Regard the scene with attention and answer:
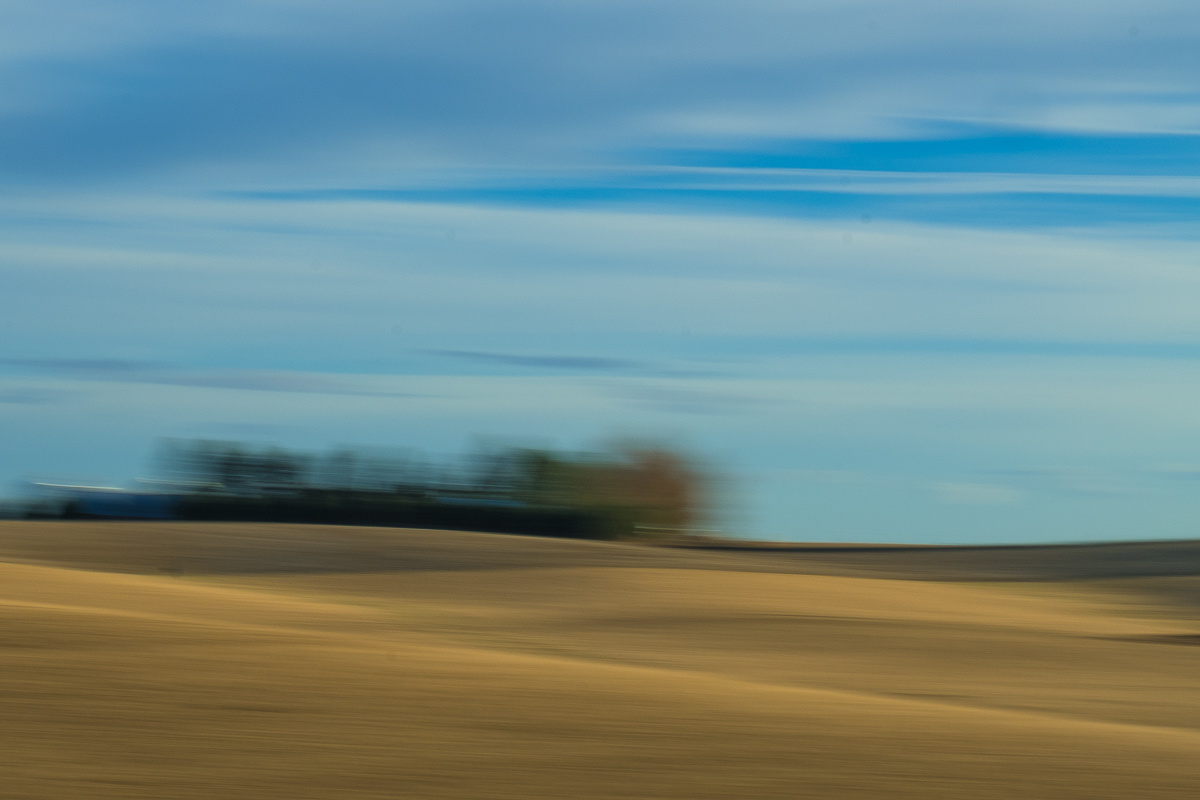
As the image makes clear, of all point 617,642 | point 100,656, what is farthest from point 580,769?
point 617,642

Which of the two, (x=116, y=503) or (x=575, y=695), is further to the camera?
(x=116, y=503)

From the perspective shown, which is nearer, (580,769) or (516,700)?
(580,769)

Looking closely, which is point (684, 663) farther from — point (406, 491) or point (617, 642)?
point (406, 491)

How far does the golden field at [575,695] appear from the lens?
5.45m

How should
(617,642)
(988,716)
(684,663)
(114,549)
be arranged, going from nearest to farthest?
(988,716)
(684,663)
(617,642)
(114,549)

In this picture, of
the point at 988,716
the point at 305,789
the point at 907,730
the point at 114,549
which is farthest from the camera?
the point at 114,549

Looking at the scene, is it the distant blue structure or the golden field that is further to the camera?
the distant blue structure

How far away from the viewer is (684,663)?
34.9ft

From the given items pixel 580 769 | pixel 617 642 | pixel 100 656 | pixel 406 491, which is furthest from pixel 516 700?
pixel 406 491

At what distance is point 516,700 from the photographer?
272 inches

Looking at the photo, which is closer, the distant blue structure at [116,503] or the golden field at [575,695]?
the golden field at [575,695]

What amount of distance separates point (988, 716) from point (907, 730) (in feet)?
3.31

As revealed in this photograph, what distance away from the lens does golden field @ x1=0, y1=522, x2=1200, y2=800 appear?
545 centimetres

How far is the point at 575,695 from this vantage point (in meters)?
7.14
